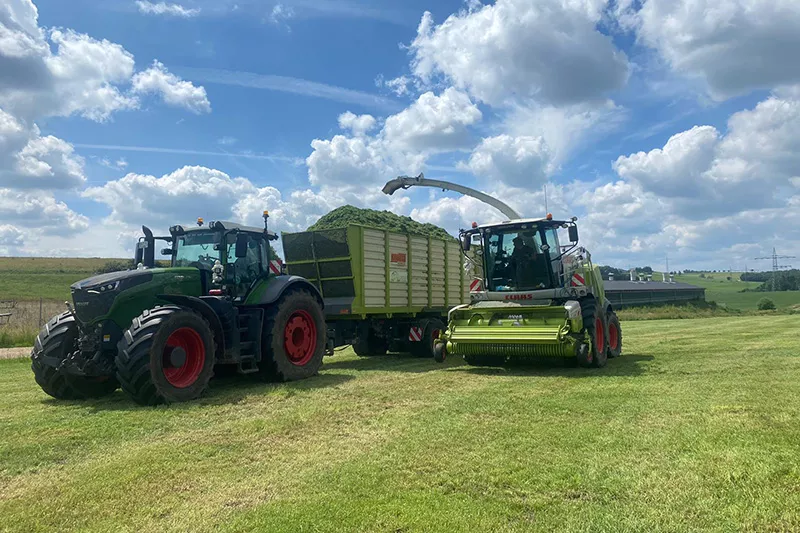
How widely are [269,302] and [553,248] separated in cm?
526

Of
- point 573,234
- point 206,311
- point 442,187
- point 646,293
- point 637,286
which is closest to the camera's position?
point 206,311

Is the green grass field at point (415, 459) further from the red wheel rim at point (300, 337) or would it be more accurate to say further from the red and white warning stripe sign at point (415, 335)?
the red and white warning stripe sign at point (415, 335)

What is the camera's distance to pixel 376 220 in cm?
1641

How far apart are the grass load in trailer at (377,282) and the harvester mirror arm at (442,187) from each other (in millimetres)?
6879

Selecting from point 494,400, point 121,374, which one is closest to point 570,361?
point 494,400

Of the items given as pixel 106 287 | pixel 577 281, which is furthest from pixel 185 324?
pixel 577 281

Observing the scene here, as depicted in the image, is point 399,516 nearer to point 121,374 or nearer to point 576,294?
point 121,374

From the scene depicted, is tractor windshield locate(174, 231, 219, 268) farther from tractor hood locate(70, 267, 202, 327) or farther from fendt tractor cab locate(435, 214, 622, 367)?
fendt tractor cab locate(435, 214, 622, 367)

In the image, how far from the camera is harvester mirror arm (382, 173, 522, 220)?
20562mm

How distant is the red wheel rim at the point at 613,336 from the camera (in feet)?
40.3

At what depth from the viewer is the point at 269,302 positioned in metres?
8.83

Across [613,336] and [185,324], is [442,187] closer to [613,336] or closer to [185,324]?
[613,336]

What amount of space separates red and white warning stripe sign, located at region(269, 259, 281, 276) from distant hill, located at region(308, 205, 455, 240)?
5.19 meters

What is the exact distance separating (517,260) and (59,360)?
7.51m
